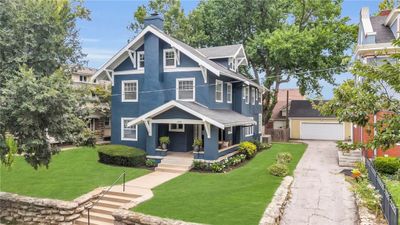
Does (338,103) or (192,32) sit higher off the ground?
(192,32)

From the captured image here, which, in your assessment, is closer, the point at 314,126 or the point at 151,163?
the point at 151,163

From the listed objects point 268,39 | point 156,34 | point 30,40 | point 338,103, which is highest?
point 268,39

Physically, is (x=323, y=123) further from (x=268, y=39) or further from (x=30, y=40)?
(x=30, y=40)

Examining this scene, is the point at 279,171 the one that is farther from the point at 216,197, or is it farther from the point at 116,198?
the point at 116,198

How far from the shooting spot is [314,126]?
37.8m

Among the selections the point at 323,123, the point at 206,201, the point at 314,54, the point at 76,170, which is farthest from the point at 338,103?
the point at 323,123

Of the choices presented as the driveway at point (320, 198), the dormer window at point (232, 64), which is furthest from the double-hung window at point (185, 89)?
the driveway at point (320, 198)

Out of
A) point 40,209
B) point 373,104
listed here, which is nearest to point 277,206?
point 373,104

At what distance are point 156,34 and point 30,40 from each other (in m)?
8.73

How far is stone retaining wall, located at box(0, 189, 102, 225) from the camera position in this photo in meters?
12.5

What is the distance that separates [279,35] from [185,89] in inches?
574

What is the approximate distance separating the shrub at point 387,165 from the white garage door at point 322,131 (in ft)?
65.7

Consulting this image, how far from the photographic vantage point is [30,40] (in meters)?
14.3

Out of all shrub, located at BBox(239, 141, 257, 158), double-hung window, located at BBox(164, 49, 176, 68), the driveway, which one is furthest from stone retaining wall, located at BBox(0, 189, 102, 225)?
shrub, located at BBox(239, 141, 257, 158)
